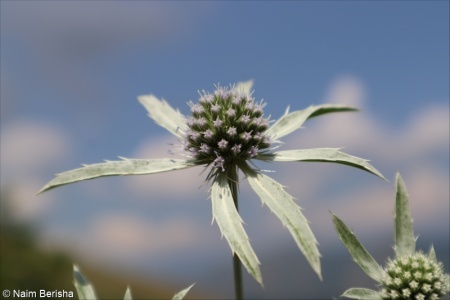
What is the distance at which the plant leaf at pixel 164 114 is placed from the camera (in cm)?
320

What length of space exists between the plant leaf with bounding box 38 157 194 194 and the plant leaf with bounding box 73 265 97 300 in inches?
16.9

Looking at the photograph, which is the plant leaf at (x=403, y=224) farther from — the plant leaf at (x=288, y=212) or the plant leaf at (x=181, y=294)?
the plant leaf at (x=181, y=294)

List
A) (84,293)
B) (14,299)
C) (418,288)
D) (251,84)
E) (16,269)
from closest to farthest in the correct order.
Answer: (84,293)
(418,288)
(251,84)
(14,299)
(16,269)

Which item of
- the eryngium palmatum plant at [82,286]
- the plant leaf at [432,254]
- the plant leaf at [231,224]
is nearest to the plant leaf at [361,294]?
the plant leaf at [432,254]

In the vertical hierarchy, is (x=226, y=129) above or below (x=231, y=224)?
above

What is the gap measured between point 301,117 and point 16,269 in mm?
6131

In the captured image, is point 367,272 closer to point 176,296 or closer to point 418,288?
point 418,288

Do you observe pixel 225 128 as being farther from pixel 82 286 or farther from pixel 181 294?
pixel 82 286

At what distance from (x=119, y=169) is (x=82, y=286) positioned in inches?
23.7

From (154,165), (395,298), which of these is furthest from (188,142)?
(395,298)

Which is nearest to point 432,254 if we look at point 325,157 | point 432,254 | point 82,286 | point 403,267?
point 432,254

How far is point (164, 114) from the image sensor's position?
3.38 metres

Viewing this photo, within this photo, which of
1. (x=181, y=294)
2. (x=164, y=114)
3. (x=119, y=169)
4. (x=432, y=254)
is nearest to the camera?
(x=181, y=294)

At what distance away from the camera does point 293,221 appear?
224cm
